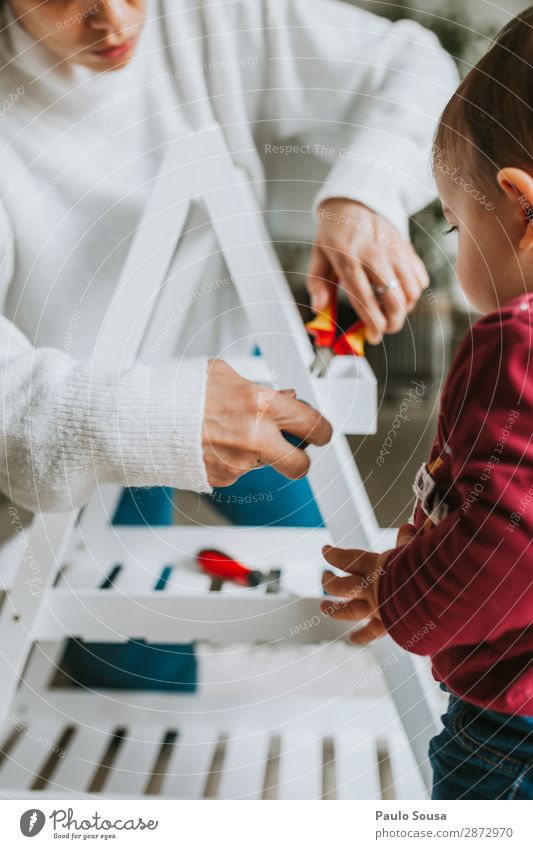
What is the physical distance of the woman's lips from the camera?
452 mm

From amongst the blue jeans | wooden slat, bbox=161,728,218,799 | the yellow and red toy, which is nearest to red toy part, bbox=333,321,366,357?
the yellow and red toy

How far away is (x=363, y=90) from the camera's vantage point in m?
0.47

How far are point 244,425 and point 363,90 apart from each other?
211 mm

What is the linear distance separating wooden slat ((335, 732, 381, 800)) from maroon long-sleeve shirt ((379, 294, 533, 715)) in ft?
0.56

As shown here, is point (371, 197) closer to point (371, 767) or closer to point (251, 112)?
point (251, 112)

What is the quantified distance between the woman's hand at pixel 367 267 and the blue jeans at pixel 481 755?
23 cm

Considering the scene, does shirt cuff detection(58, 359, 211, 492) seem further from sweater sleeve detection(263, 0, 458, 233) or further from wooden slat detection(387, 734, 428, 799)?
wooden slat detection(387, 734, 428, 799)

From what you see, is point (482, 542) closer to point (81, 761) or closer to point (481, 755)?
point (481, 755)

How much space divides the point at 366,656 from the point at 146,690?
0.21 meters

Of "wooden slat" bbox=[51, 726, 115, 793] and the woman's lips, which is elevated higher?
the woman's lips

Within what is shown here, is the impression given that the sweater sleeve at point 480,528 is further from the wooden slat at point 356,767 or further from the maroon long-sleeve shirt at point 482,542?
the wooden slat at point 356,767

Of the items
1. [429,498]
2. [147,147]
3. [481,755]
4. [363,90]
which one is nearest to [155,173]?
[147,147]

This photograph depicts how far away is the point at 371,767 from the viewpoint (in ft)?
1.98

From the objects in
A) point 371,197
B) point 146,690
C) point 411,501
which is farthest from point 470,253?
point 146,690
